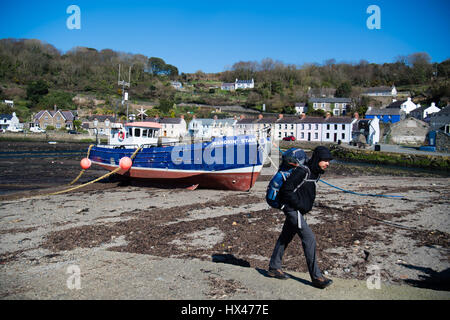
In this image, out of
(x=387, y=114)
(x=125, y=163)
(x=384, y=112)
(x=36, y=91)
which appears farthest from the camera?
(x=36, y=91)

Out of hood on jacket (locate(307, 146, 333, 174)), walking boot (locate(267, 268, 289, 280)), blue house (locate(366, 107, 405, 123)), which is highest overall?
blue house (locate(366, 107, 405, 123))

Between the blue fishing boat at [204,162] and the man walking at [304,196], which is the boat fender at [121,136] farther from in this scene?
the man walking at [304,196]

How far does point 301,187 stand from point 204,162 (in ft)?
36.7

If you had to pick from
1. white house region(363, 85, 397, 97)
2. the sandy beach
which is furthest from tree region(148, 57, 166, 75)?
the sandy beach

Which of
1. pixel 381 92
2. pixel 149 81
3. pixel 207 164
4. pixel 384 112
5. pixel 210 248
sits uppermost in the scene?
pixel 149 81

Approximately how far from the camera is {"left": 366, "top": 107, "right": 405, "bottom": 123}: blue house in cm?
7031

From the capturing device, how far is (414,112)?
71.1 metres

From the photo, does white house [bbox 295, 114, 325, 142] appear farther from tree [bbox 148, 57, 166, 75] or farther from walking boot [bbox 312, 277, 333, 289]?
tree [bbox 148, 57, 166, 75]

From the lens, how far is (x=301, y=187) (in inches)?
180

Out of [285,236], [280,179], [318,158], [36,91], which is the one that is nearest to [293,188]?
[280,179]

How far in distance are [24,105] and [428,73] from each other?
12504cm

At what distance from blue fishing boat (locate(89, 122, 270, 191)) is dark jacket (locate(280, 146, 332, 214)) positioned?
10.5 meters

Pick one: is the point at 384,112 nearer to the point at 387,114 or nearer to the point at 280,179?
the point at 387,114
